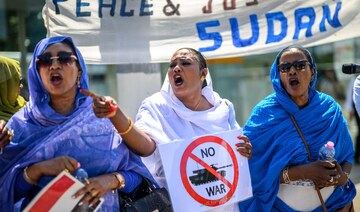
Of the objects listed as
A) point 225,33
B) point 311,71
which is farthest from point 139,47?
point 311,71

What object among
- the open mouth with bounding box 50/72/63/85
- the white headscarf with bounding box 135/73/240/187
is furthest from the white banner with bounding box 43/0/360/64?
the open mouth with bounding box 50/72/63/85

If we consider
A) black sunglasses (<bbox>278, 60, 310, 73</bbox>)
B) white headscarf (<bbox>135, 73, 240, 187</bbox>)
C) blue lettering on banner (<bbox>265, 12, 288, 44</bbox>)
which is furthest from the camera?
blue lettering on banner (<bbox>265, 12, 288, 44</bbox>)

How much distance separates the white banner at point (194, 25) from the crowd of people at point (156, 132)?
57 cm

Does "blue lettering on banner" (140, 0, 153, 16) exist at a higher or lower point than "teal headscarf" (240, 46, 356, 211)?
higher

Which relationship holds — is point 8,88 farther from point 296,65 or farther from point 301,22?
point 301,22

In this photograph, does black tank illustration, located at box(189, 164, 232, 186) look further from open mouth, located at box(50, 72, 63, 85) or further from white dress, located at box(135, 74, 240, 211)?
open mouth, located at box(50, 72, 63, 85)

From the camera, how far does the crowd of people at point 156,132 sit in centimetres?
275

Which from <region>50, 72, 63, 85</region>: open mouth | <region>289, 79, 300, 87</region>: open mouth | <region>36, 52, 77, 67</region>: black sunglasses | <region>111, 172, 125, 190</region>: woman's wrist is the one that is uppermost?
<region>36, 52, 77, 67</region>: black sunglasses

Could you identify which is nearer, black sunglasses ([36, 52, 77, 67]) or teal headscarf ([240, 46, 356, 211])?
black sunglasses ([36, 52, 77, 67])

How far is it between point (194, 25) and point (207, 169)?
1.29 m

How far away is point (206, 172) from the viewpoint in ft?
10.7

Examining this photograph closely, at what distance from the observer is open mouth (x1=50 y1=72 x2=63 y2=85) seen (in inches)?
110

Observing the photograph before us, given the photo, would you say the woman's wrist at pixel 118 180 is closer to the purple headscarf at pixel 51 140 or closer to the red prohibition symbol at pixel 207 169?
the purple headscarf at pixel 51 140

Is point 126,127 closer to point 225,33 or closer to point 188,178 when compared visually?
point 188,178
